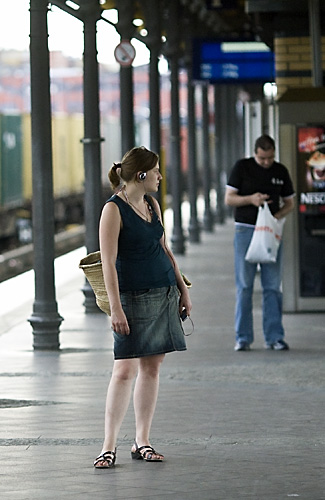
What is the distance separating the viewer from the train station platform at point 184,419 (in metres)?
6.01

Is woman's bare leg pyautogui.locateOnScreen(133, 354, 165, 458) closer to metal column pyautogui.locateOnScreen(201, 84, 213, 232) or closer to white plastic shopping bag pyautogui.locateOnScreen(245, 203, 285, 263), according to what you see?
white plastic shopping bag pyautogui.locateOnScreen(245, 203, 285, 263)

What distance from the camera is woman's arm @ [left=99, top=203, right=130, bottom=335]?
6.19m

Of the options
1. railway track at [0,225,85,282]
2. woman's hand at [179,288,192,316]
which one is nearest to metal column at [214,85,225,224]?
railway track at [0,225,85,282]

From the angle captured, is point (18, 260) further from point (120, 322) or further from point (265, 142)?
point (120, 322)

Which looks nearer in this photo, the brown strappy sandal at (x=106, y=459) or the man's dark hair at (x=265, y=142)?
the brown strappy sandal at (x=106, y=459)

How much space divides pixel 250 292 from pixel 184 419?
295 centimetres

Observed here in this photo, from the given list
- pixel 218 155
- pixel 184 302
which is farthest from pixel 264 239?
pixel 218 155

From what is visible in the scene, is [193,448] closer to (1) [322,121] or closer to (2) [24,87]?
(1) [322,121]

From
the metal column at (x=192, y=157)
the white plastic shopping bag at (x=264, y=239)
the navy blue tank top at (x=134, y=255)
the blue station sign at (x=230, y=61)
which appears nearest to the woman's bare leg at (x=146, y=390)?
the navy blue tank top at (x=134, y=255)

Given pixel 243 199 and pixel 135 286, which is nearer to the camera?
pixel 135 286

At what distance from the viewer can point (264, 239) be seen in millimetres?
10148

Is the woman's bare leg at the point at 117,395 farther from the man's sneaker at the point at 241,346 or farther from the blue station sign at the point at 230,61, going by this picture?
the blue station sign at the point at 230,61

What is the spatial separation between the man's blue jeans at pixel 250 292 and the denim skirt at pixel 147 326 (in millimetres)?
4045

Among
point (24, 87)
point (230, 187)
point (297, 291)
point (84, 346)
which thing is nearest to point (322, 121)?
point (297, 291)
